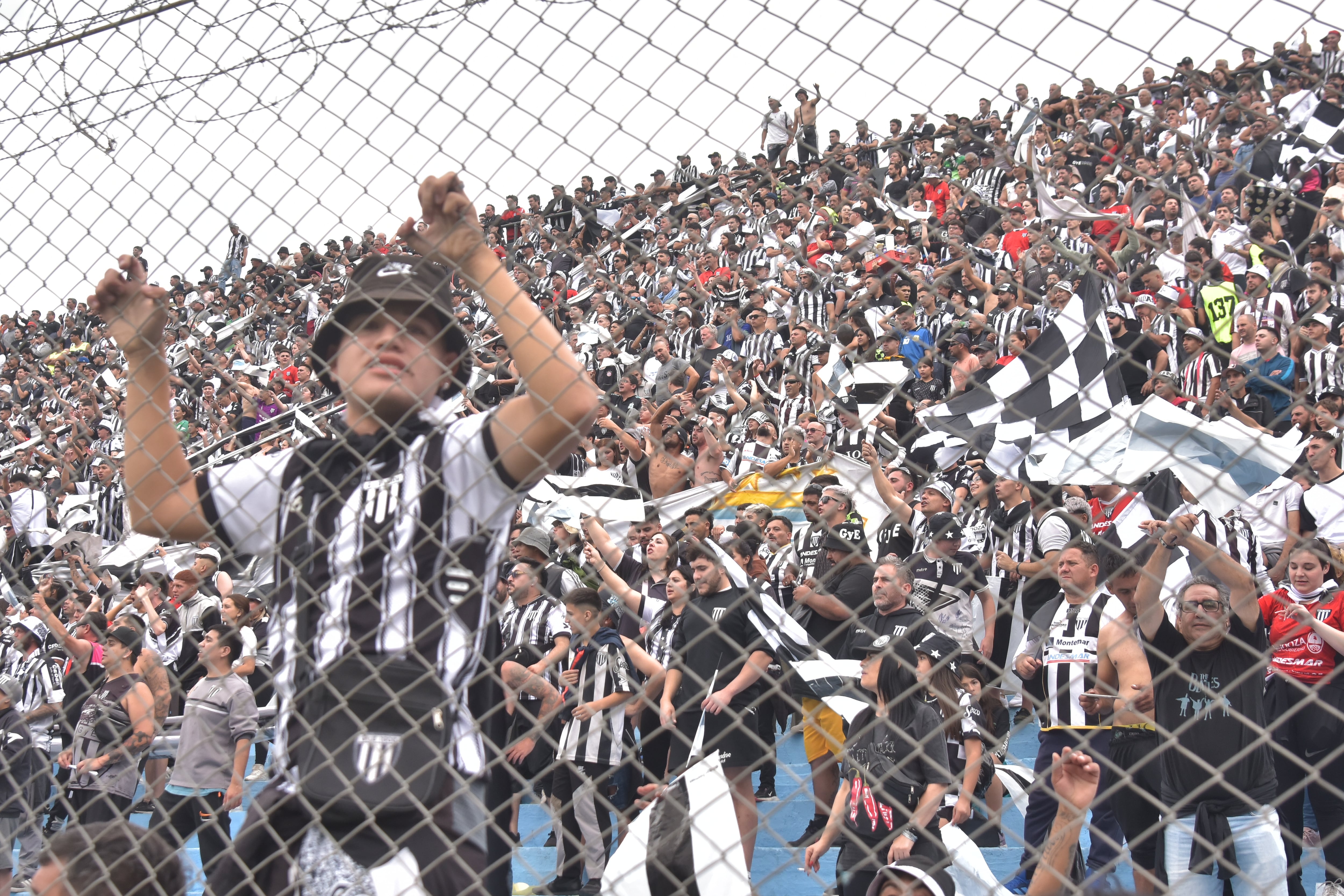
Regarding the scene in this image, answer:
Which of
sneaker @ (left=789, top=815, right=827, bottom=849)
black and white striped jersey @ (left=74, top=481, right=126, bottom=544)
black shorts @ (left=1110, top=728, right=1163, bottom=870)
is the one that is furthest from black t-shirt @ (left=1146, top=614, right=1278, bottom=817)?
black and white striped jersey @ (left=74, top=481, right=126, bottom=544)

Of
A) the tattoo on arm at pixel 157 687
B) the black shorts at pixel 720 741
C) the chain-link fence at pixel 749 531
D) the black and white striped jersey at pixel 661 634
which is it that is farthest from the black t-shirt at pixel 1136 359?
the tattoo on arm at pixel 157 687

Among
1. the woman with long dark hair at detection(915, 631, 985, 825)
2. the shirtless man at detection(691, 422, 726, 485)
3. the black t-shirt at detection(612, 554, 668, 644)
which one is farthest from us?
the shirtless man at detection(691, 422, 726, 485)

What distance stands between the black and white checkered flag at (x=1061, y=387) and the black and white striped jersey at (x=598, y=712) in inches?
144

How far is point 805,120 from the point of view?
8.87 feet

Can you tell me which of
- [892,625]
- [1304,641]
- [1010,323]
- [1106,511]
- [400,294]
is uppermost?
[400,294]

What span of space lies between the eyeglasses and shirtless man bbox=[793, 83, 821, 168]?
7.34 ft

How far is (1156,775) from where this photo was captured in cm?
507

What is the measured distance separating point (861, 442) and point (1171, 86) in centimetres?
335

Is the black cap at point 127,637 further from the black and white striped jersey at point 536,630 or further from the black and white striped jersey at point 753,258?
the black and white striped jersey at point 753,258

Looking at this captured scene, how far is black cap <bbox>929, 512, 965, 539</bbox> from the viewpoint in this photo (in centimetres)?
644

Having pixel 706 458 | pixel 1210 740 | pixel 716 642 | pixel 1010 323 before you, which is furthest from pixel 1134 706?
pixel 706 458

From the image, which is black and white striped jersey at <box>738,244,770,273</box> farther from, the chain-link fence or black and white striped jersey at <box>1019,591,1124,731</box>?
black and white striped jersey at <box>1019,591,1124,731</box>

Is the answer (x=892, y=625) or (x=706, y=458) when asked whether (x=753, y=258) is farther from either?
(x=706, y=458)

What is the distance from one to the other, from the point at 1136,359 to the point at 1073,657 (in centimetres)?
233
